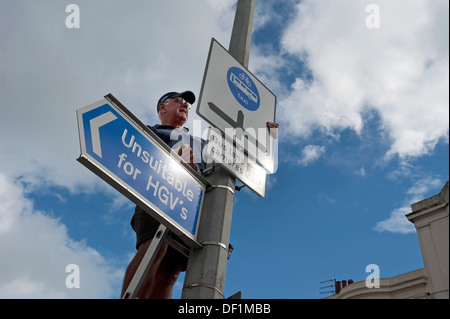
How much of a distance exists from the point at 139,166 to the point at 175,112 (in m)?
1.91

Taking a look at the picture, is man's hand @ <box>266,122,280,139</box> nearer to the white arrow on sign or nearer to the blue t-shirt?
the blue t-shirt

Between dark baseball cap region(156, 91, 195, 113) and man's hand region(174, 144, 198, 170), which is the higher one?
dark baseball cap region(156, 91, 195, 113)

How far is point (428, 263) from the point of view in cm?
164

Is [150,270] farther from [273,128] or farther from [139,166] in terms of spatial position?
[273,128]

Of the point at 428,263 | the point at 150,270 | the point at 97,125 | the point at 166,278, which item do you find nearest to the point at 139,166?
the point at 97,125

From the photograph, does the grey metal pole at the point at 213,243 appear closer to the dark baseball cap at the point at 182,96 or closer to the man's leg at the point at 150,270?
the man's leg at the point at 150,270

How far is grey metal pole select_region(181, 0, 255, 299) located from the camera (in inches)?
108

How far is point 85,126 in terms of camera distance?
8.14 feet

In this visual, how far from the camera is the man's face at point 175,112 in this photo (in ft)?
14.9

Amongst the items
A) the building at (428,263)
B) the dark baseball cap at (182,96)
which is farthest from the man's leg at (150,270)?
the dark baseball cap at (182,96)

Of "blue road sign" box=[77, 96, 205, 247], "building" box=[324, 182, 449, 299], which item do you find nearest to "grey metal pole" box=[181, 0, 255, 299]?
"blue road sign" box=[77, 96, 205, 247]
